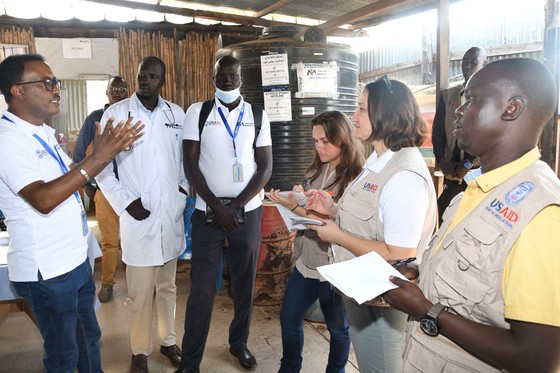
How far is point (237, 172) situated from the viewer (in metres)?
3.00

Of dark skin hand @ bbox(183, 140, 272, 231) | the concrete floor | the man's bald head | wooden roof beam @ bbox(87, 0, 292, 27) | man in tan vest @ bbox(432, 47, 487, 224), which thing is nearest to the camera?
the man's bald head

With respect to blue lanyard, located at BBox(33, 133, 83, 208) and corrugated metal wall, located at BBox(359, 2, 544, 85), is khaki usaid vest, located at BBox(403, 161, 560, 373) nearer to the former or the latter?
blue lanyard, located at BBox(33, 133, 83, 208)

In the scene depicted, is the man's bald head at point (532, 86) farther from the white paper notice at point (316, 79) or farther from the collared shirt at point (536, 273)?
Result: the white paper notice at point (316, 79)

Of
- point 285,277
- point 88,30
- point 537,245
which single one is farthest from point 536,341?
point 88,30

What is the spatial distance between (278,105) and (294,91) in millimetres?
237

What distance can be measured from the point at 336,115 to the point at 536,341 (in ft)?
6.52

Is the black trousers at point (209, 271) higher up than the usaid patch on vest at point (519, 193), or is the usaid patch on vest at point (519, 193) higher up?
the usaid patch on vest at point (519, 193)

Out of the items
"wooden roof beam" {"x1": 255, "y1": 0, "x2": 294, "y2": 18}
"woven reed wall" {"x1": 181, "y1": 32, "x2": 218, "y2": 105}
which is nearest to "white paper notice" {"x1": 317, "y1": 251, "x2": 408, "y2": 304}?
"wooden roof beam" {"x1": 255, "y1": 0, "x2": 294, "y2": 18}

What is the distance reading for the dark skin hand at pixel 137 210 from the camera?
294 cm

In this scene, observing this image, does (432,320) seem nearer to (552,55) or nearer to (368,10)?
(552,55)

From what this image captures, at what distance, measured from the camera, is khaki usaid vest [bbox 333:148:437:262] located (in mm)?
1811

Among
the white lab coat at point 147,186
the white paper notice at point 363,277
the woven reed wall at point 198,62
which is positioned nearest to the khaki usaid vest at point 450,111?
the white lab coat at point 147,186

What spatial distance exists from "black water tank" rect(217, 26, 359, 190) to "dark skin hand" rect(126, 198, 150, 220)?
2.12m

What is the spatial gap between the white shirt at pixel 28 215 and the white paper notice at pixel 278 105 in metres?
2.92
